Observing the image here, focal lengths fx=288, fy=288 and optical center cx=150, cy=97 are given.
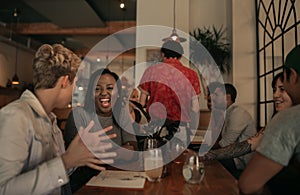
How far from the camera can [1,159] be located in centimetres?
94

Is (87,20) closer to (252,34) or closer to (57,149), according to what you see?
(252,34)

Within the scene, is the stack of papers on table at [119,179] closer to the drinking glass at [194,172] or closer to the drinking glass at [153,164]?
the drinking glass at [153,164]

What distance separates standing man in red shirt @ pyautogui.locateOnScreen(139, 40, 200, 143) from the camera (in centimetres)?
223

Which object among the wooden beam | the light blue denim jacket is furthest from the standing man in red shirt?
the wooden beam

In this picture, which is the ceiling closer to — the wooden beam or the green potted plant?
the wooden beam

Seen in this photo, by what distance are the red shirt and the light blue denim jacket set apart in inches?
46.2

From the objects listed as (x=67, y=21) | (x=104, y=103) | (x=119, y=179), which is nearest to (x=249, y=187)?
(x=119, y=179)

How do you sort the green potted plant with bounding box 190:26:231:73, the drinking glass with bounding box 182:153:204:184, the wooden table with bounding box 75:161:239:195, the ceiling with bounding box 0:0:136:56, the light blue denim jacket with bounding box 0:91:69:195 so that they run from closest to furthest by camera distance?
the light blue denim jacket with bounding box 0:91:69:195, the wooden table with bounding box 75:161:239:195, the drinking glass with bounding box 182:153:204:184, the green potted plant with bounding box 190:26:231:73, the ceiling with bounding box 0:0:136:56

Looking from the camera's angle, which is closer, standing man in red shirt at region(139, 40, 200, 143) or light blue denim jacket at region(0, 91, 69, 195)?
light blue denim jacket at region(0, 91, 69, 195)

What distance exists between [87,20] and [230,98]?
13.2ft

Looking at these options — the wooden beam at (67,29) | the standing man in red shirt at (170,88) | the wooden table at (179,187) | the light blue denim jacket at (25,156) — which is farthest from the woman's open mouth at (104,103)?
the wooden beam at (67,29)

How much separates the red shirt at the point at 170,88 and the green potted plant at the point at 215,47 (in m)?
1.98

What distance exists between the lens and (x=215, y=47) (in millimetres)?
4336

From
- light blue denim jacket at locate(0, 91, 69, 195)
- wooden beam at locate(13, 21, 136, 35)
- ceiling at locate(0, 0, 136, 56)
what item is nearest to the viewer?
light blue denim jacket at locate(0, 91, 69, 195)
